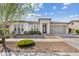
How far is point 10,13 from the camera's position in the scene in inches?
160

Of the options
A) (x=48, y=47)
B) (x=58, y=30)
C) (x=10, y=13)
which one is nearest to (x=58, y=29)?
(x=58, y=30)

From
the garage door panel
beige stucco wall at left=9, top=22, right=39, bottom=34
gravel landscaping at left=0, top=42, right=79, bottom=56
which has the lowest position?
gravel landscaping at left=0, top=42, right=79, bottom=56

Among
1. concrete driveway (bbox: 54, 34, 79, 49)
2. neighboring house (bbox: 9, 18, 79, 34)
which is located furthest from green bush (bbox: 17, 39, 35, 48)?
concrete driveway (bbox: 54, 34, 79, 49)

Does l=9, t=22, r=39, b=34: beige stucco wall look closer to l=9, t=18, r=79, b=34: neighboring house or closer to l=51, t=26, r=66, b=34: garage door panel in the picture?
→ l=9, t=18, r=79, b=34: neighboring house

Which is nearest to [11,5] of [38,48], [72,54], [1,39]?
[1,39]

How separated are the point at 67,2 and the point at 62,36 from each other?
0.62 metres

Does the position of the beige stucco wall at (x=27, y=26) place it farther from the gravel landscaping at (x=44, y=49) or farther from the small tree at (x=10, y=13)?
the gravel landscaping at (x=44, y=49)

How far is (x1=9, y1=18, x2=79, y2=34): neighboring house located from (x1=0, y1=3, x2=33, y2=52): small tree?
0.12m

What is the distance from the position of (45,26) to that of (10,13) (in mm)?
656

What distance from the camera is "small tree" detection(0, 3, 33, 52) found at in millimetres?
4031

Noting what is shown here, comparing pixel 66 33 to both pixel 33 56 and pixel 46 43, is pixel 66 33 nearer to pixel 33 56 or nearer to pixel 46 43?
pixel 46 43

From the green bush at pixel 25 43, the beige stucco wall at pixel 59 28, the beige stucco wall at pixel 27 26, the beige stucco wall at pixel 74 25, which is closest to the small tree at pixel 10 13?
the beige stucco wall at pixel 27 26

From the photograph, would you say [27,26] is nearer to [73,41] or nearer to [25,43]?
[25,43]

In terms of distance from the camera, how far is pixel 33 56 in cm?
399
